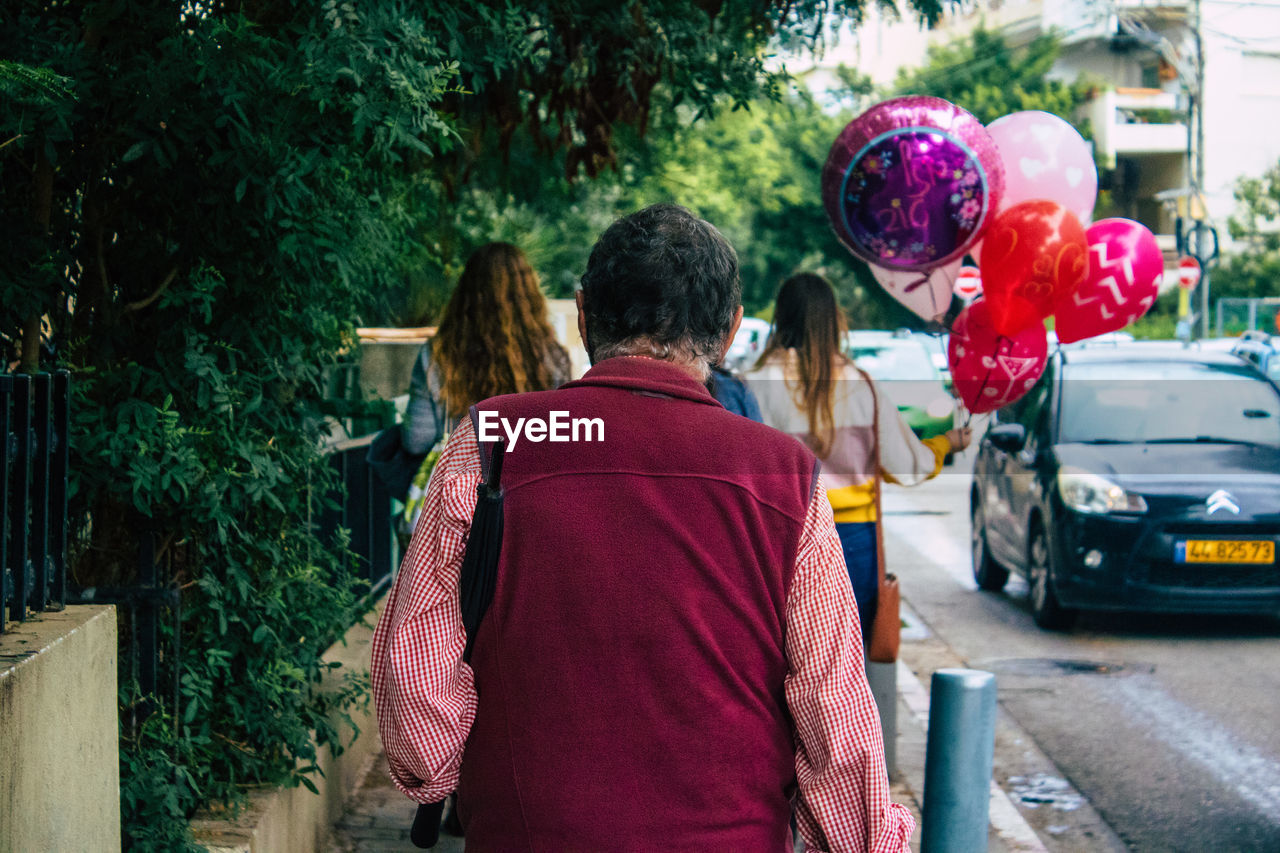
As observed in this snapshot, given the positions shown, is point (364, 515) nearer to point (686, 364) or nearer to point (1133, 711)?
point (1133, 711)

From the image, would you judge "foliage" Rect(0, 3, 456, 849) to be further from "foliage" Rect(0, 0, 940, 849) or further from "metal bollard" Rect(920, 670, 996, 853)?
"metal bollard" Rect(920, 670, 996, 853)

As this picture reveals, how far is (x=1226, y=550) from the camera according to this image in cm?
777

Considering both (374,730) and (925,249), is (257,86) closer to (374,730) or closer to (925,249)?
(925,249)

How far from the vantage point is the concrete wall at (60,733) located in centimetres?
241

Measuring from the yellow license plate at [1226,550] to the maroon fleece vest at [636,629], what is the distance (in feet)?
21.7

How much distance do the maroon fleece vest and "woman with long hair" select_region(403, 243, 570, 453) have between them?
102 inches

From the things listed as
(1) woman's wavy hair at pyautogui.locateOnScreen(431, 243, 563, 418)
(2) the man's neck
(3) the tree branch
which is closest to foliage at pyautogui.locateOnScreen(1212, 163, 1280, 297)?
(1) woman's wavy hair at pyautogui.locateOnScreen(431, 243, 563, 418)

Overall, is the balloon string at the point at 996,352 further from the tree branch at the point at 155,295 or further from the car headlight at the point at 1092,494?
Result: the car headlight at the point at 1092,494

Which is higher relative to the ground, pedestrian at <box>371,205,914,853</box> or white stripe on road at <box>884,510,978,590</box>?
pedestrian at <box>371,205,914,853</box>

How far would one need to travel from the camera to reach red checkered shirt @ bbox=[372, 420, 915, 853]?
187 centimetres

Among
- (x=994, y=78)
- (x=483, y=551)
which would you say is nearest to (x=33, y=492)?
(x=483, y=551)

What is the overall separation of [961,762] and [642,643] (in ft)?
9.00

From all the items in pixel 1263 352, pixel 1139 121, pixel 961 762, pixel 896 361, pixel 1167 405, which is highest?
pixel 1139 121

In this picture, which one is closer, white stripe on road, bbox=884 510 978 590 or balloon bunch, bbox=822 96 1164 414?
balloon bunch, bbox=822 96 1164 414
